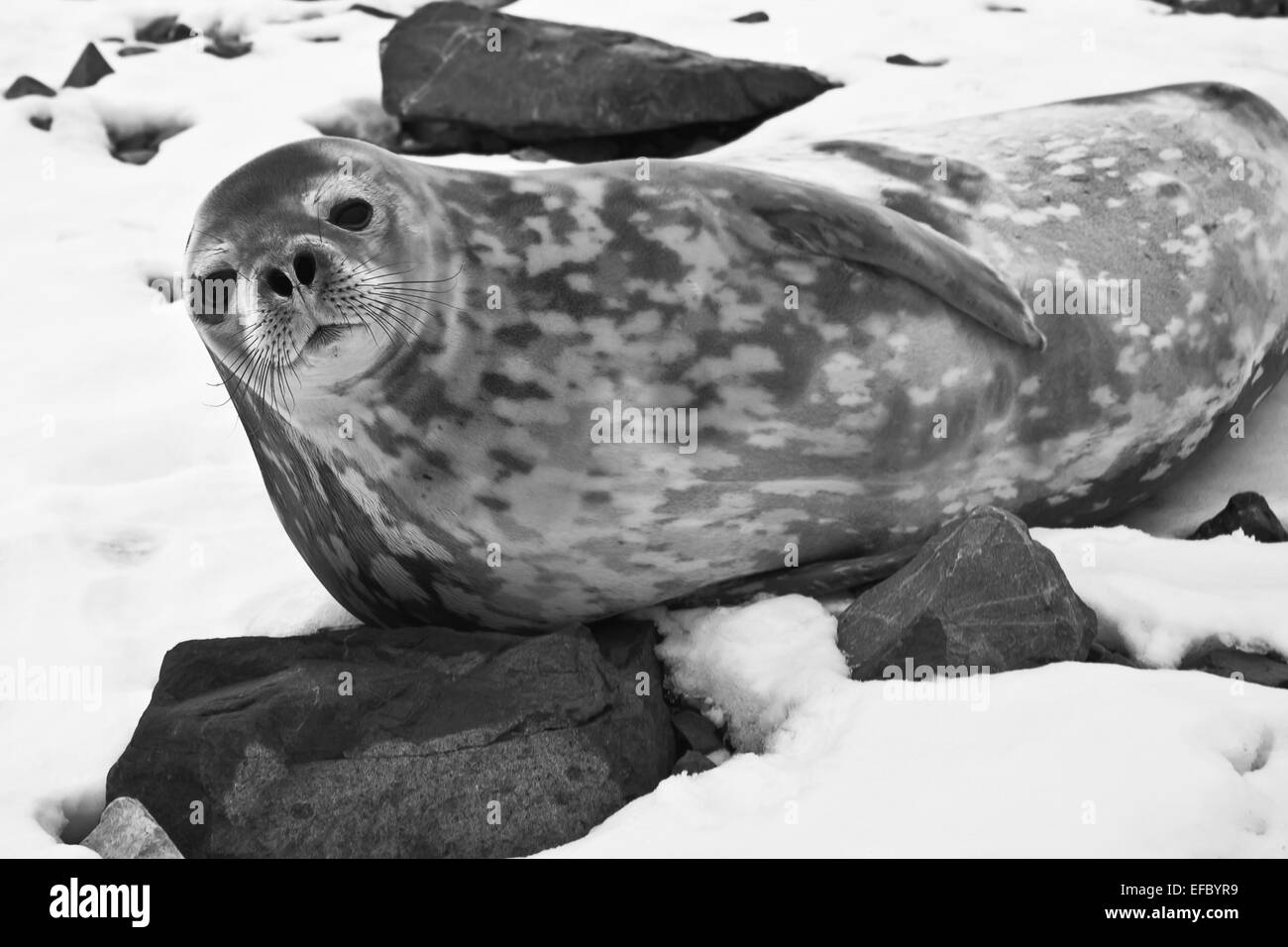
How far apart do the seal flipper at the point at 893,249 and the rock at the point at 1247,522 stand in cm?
64

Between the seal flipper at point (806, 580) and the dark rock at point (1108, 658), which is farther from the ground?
the dark rock at point (1108, 658)

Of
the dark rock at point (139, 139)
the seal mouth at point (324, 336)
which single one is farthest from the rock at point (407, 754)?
the dark rock at point (139, 139)

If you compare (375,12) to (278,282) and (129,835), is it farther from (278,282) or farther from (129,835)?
(129,835)

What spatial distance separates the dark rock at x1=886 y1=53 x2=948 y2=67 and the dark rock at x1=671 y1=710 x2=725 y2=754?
499 cm

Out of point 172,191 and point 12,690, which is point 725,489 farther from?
point 172,191

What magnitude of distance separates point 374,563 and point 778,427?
912mm

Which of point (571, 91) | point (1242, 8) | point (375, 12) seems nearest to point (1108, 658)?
point (571, 91)

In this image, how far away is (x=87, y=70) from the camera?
837cm

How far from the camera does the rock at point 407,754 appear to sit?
2.72 m

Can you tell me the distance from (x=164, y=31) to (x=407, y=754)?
769 cm

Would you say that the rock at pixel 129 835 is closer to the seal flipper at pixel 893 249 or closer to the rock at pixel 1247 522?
the seal flipper at pixel 893 249

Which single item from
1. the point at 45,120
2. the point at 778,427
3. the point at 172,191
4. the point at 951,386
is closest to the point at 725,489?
the point at 778,427

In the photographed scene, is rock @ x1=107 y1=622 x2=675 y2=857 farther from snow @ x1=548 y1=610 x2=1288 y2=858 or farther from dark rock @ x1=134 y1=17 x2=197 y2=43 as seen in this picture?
dark rock @ x1=134 y1=17 x2=197 y2=43

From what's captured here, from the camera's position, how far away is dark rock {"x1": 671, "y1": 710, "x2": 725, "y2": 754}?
2996mm
